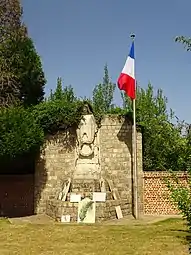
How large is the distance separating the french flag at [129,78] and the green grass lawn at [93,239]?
547cm

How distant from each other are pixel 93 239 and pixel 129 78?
25.1ft

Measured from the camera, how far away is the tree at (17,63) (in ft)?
55.6

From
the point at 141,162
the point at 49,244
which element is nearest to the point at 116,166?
the point at 141,162

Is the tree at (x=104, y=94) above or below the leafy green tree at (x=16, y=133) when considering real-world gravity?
above

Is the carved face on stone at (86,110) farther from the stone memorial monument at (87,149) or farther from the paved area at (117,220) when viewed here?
the paved area at (117,220)

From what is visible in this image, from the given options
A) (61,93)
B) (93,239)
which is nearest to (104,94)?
(61,93)

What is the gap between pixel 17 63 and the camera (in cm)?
1891

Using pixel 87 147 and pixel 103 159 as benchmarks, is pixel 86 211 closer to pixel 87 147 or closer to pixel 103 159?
pixel 87 147

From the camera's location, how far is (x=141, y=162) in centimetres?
1745

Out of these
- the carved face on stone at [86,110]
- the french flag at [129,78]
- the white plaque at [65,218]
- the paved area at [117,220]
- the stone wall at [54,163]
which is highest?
the french flag at [129,78]

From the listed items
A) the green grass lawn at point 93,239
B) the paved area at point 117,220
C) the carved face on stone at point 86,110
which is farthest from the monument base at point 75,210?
the carved face on stone at point 86,110

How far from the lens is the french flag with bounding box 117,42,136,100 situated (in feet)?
53.4

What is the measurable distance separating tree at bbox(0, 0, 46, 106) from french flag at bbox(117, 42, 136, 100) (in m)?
4.68

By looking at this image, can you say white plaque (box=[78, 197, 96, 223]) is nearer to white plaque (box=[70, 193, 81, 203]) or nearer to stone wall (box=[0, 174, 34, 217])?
white plaque (box=[70, 193, 81, 203])
